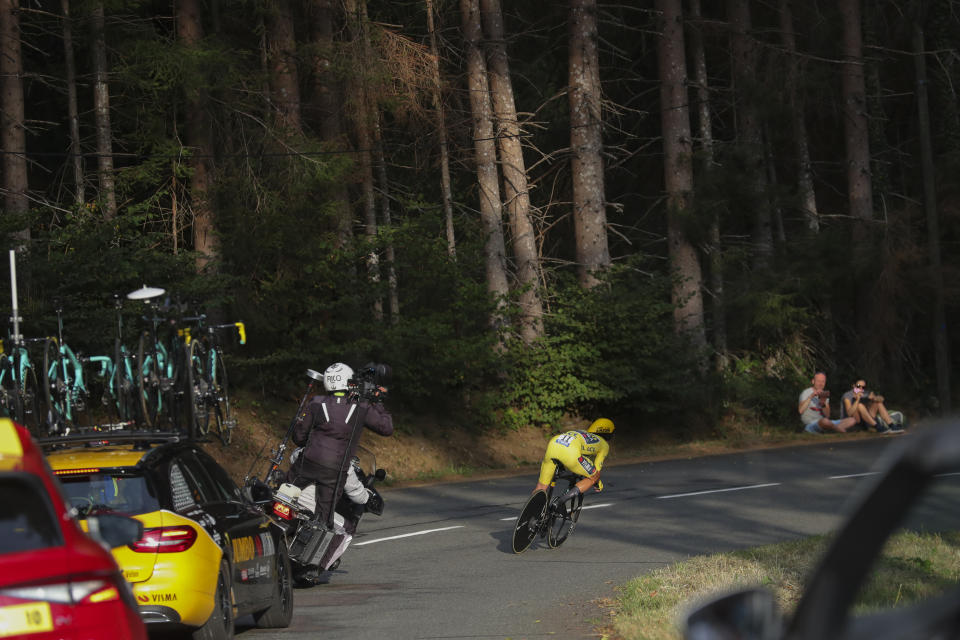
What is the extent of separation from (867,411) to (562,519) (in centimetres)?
1690

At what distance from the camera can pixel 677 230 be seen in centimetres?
3444

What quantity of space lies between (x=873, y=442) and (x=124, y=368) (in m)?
14.2

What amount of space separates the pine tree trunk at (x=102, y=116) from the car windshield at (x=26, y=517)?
75.2 ft

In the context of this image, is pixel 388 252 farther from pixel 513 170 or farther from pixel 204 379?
pixel 204 379

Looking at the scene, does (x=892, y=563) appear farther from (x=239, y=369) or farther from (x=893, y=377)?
(x=893, y=377)

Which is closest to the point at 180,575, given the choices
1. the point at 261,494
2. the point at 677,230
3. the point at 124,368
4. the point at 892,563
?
the point at 261,494

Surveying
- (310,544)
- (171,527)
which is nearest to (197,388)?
(310,544)

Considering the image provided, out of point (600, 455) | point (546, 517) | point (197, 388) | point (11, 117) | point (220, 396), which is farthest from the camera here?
point (11, 117)

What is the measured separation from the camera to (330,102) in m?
30.6

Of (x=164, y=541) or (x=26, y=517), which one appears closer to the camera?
(x=26, y=517)

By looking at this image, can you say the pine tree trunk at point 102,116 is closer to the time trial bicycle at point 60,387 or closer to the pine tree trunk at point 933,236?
the time trial bicycle at point 60,387

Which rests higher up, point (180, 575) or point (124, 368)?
point (124, 368)

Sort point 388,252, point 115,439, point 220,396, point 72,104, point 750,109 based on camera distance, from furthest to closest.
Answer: point 750,109
point 388,252
point 72,104
point 220,396
point 115,439

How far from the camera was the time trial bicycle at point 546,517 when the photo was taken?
14.0 m
